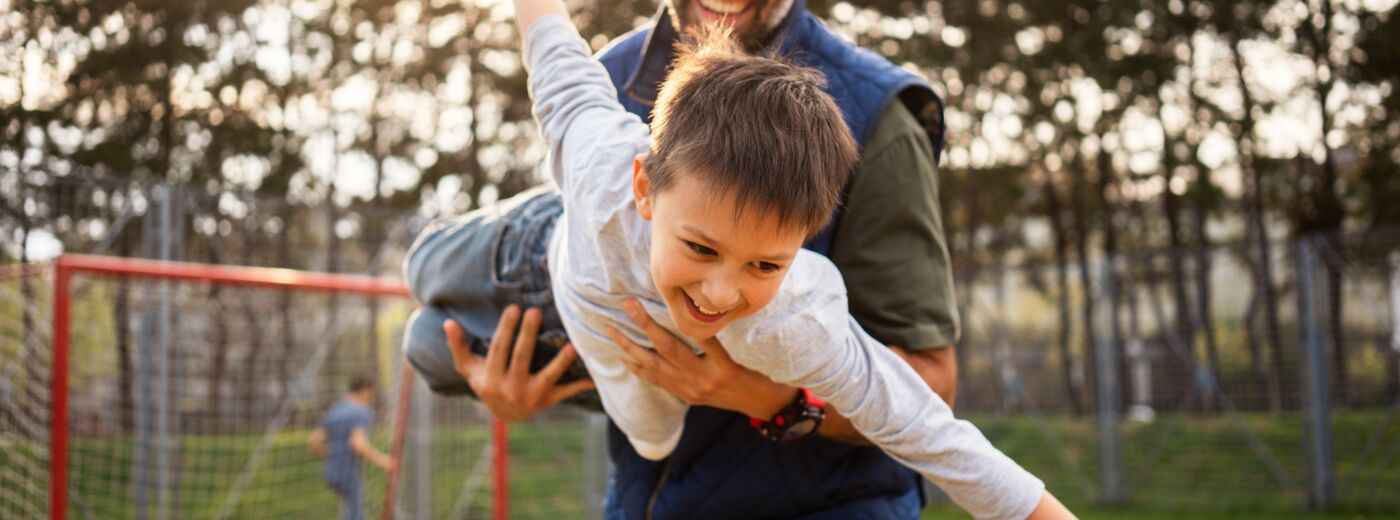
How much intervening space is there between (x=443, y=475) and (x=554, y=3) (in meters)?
6.85

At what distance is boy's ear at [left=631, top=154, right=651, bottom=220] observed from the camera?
1475mm

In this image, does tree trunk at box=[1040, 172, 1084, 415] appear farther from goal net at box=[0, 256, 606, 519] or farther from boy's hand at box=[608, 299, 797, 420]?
boy's hand at box=[608, 299, 797, 420]

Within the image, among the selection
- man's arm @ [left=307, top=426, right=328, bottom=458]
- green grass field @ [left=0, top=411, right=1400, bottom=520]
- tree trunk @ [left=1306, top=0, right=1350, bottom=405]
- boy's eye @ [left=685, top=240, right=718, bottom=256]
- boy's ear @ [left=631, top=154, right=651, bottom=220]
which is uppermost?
tree trunk @ [left=1306, top=0, right=1350, bottom=405]

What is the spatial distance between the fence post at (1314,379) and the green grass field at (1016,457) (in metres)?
0.15

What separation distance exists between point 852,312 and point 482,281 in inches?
26.0

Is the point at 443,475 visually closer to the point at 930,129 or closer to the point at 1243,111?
the point at 930,129

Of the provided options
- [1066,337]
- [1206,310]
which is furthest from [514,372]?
[1066,337]

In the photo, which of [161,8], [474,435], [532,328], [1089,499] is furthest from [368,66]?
[532,328]

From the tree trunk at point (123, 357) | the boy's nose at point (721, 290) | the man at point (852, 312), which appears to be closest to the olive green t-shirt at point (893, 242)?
the man at point (852, 312)

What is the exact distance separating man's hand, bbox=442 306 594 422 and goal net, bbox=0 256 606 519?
8.27 feet

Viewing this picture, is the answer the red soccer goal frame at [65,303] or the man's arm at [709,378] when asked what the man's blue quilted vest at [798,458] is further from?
the red soccer goal frame at [65,303]

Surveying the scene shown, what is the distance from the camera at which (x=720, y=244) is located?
137 centimetres

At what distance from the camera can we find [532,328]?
1.91 m

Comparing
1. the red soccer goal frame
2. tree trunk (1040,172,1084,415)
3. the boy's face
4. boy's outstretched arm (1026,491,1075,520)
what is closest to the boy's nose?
the boy's face
